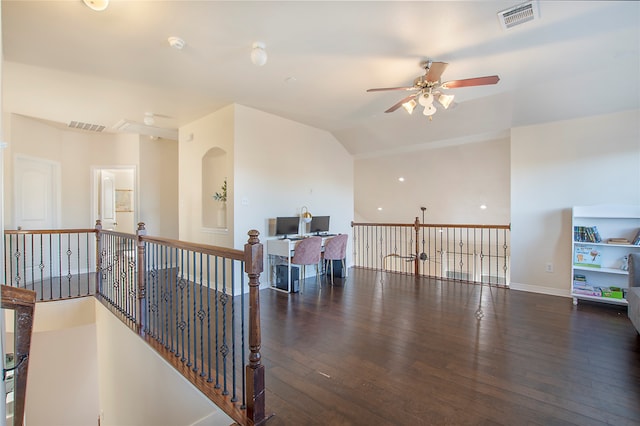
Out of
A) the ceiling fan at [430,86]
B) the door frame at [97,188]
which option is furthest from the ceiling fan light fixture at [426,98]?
the door frame at [97,188]

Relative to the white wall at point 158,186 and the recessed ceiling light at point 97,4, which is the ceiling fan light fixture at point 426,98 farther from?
the white wall at point 158,186

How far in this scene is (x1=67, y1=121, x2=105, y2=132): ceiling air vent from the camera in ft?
17.5

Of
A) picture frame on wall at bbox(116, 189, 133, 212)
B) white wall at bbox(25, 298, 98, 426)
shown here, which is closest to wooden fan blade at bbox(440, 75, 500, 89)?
white wall at bbox(25, 298, 98, 426)

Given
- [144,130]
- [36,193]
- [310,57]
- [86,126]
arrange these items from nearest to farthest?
[310,57] → [36,193] → [86,126] → [144,130]

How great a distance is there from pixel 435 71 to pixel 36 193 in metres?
6.77

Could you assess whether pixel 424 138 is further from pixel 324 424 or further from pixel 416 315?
pixel 324 424

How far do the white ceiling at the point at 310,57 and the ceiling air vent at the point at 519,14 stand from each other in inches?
2.4

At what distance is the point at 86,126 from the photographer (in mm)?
5516

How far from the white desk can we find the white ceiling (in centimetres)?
215

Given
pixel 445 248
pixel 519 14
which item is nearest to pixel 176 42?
pixel 519 14

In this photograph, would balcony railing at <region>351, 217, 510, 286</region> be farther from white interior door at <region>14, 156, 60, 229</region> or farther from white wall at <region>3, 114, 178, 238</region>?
white interior door at <region>14, 156, 60, 229</region>

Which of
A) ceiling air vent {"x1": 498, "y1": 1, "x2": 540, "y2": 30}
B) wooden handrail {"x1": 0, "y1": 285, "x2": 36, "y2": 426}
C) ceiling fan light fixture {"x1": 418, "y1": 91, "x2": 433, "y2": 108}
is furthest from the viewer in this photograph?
ceiling fan light fixture {"x1": 418, "y1": 91, "x2": 433, "y2": 108}

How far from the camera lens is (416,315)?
3.59 metres

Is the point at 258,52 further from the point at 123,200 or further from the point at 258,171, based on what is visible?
the point at 123,200
